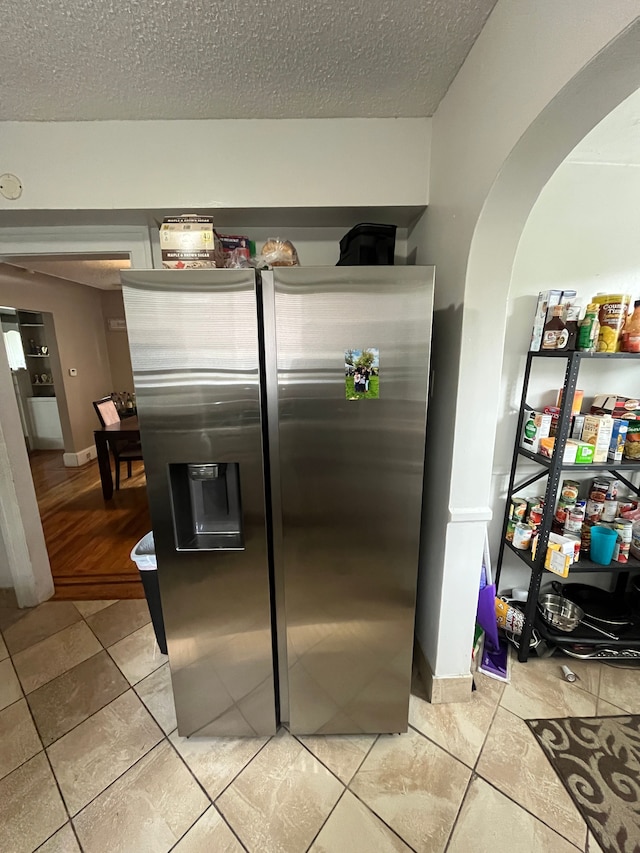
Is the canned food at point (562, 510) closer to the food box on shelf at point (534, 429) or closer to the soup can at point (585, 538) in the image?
the soup can at point (585, 538)

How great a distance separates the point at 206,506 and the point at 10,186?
154 cm

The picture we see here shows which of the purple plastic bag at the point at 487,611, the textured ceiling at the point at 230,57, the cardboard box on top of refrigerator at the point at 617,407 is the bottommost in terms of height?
the purple plastic bag at the point at 487,611

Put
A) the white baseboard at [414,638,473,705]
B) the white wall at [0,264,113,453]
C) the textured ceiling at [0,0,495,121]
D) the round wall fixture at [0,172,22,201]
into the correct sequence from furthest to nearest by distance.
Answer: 1. the white wall at [0,264,113,453]
2. the white baseboard at [414,638,473,705]
3. the round wall fixture at [0,172,22,201]
4. the textured ceiling at [0,0,495,121]

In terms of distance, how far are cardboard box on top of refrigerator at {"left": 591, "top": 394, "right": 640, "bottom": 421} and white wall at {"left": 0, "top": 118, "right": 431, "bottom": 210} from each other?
4.40 ft

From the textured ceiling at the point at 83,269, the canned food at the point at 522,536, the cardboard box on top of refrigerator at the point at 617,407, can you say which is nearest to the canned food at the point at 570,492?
the canned food at the point at 522,536

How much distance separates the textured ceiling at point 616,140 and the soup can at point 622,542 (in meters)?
1.70

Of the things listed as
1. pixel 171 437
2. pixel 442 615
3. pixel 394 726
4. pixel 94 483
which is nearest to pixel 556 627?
pixel 442 615

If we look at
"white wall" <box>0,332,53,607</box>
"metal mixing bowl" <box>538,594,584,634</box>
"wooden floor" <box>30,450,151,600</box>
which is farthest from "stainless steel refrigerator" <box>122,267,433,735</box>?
"white wall" <box>0,332,53,607</box>

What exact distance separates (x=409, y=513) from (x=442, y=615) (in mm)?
587

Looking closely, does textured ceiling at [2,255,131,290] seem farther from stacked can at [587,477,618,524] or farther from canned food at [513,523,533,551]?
stacked can at [587,477,618,524]

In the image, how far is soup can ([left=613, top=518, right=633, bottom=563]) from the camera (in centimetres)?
170

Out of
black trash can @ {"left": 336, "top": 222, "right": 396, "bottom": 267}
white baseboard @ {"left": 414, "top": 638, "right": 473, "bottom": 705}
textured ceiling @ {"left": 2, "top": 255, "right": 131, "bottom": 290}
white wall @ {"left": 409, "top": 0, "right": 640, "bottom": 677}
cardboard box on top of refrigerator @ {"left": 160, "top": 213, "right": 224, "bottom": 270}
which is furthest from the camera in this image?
textured ceiling @ {"left": 2, "top": 255, "right": 131, "bottom": 290}

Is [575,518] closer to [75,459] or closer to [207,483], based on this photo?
[207,483]

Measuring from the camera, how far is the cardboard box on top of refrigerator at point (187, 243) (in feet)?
3.85
